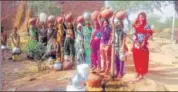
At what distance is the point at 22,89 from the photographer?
4668 millimetres

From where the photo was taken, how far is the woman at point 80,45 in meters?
5.70

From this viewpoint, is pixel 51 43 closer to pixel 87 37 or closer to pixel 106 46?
pixel 87 37

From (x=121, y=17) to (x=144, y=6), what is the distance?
30.3 ft

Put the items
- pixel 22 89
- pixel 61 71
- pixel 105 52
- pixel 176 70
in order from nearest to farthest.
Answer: pixel 22 89 → pixel 105 52 → pixel 61 71 → pixel 176 70

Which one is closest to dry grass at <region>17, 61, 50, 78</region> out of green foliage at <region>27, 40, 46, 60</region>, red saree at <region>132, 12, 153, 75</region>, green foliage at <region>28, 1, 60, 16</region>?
green foliage at <region>27, 40, 46, 60</region>

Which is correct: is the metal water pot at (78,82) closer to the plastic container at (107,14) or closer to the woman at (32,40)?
the plastic container at (107,14)

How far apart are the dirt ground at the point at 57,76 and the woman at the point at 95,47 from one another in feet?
1.03

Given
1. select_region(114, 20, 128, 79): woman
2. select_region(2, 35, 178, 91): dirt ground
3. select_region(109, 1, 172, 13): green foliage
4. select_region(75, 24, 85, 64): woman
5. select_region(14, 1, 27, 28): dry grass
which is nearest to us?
select_region(2, 35, 178, 91): dirt ground

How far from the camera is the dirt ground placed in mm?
4727

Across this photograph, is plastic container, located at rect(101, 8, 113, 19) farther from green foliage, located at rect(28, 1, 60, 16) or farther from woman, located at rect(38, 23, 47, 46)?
green foliage, located at rect(28, 1, 60, 16)

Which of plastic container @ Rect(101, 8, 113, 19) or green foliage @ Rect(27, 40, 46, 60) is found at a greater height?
plastic container @ Rect(101, 8, 113, 19)

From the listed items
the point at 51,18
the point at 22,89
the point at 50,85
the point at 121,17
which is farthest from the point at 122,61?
the point at 51,18

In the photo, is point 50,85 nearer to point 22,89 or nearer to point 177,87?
point 22,89

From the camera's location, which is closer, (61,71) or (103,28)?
(103,28)
